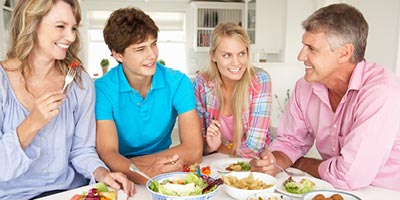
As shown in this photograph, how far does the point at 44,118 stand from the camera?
1.24 meters

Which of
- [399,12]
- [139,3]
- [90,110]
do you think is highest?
[139,3]

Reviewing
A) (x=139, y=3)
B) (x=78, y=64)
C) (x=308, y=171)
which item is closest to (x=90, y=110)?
(x=78, y=64)

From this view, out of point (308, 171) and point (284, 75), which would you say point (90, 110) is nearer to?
point (308, 171)

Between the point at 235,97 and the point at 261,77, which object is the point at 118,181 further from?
the point at 261,77

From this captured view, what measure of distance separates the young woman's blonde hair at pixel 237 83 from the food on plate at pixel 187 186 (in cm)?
78

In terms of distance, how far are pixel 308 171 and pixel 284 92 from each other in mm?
2340

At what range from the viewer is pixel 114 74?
179 cm

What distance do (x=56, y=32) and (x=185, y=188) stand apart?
0.80 meters

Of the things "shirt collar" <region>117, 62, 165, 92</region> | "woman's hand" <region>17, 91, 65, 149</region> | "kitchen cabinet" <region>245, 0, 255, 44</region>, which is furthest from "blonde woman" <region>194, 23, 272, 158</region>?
"kitchen cabinet" <region>245, 0, 255, 44</region>

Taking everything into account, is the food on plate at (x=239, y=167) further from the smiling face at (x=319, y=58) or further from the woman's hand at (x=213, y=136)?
the smiling face at (x=319, y=58)

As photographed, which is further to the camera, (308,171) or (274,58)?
(274,58)

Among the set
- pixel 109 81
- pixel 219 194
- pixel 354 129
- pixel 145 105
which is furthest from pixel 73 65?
pixel 354 129

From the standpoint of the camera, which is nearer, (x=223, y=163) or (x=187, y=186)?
(x=187, y=186)

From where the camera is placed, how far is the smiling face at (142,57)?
5.51 ft
